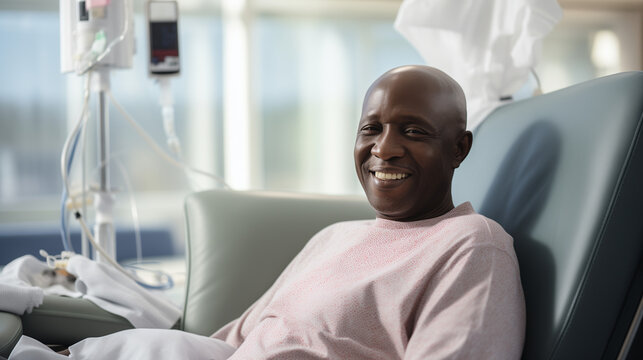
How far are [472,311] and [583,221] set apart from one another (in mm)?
197

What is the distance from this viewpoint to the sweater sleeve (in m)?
0.76

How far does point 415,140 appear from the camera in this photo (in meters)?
0.99

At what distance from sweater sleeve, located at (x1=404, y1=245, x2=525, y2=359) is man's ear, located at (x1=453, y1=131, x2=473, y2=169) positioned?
0.77 feet

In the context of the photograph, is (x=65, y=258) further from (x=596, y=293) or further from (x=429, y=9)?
(x=596, y=293)

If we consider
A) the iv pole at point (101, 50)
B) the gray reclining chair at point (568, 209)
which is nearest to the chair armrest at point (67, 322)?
the gray reclining chair at point (568, 209)

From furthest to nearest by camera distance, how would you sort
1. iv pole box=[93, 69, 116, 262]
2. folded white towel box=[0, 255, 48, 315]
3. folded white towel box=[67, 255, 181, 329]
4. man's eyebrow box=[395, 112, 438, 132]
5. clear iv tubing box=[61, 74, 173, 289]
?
iv pole box=[93, 69, 116, 262]
clear iv tubing box=[61, 74, 173, 289]
folded white towel box=[67, 255, 181, 329]
folded white towel box=[0, 255, 48, 315]
man's eyebrow box=[395, 112, 438, 132]

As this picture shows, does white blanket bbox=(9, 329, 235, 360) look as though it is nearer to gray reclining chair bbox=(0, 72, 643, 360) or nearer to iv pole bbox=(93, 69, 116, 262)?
gray reclining chair bbox=(0, 72, 643, 360)

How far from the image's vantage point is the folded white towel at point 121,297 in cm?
133

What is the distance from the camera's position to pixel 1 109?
4.14 meters

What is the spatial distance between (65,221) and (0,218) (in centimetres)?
255

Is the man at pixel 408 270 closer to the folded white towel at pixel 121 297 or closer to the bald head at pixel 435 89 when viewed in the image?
the bald head at pixel 435 89

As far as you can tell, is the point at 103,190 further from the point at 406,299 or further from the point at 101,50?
the point at 406,299

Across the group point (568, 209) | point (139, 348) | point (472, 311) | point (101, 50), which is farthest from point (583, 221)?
point (101, 50)

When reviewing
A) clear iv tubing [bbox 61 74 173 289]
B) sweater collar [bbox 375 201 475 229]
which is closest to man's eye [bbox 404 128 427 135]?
sweater collar [bbox 375 201 475 229]
